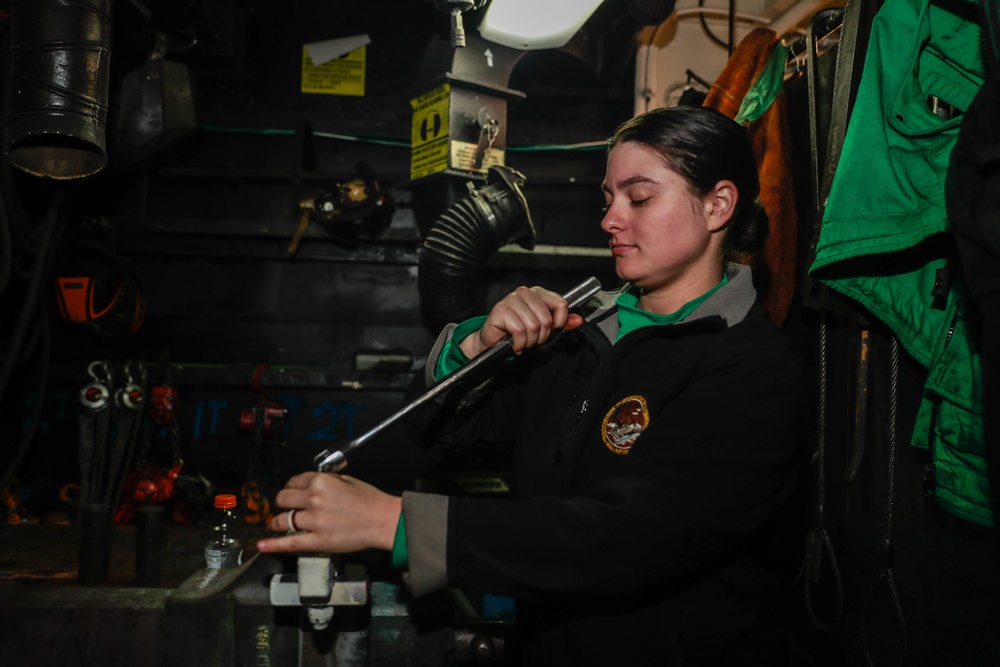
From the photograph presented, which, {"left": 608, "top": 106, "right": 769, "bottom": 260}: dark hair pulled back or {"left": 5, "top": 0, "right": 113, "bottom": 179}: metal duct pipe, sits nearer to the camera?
{"left": 608, "top": 106, "right": 769, "bottom": 260}: dark hair pulled back

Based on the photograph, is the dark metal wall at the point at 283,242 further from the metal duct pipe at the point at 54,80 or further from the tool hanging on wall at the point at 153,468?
the metal duct pipe at the point at 54,80

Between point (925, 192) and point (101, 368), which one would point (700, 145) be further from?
point (101, 368)

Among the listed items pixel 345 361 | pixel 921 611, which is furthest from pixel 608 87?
pixel 921 611

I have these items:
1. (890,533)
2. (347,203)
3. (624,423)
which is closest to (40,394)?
(347,203)

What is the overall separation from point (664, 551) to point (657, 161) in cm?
81

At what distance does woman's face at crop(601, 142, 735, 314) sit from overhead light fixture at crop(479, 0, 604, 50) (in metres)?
1.62

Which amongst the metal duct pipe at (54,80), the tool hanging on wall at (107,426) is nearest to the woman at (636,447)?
the metal duct pipe at (54,80)

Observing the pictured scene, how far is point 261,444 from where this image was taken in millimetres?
3588

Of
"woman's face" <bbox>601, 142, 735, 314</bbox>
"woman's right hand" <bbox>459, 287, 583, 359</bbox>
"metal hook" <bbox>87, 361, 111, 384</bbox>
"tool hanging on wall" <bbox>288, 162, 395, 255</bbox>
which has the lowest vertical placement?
"metal hook" <bbox>87, 361, 111, 384</bbox>

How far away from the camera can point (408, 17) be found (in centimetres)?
397

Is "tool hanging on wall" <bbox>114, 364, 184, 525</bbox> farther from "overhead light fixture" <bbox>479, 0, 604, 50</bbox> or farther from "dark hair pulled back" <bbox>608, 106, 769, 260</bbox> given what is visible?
"dark hair pulled back" <bbox>608, 106, 769, 260</bbox>

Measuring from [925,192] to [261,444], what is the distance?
122 inches

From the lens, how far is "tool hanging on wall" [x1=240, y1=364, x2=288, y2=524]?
3.42 meters

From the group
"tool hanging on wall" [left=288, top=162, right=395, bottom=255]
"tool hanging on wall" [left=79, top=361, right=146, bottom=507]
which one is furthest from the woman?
"tool hanging on wall" [left=79, top=361, right=146, bottom=507]
